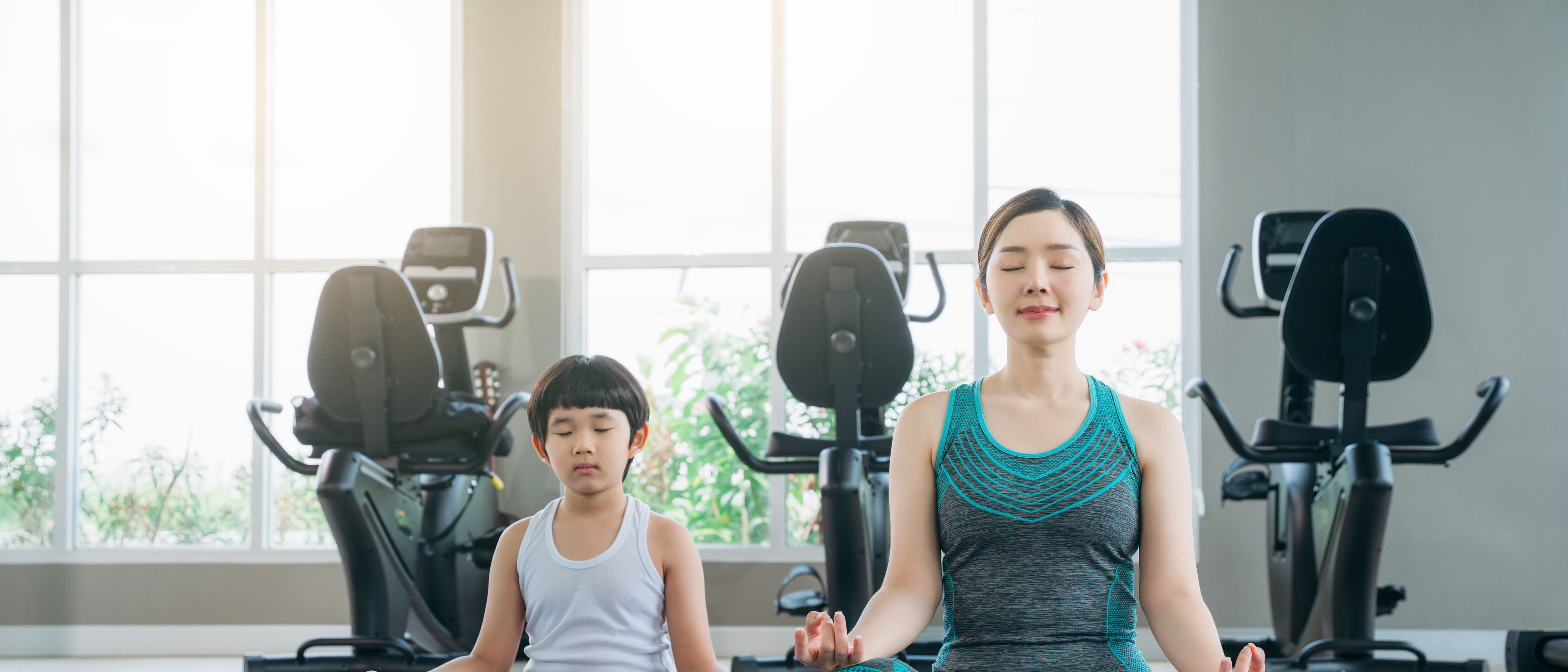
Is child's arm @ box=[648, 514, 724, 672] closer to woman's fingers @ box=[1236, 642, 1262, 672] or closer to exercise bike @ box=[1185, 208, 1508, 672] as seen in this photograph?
woman's fingers @ box=[1236, 642, 1262, 672]

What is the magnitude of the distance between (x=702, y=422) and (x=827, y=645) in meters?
3.00

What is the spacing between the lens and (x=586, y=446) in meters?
1.33

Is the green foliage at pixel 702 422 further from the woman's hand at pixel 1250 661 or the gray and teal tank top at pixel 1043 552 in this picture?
the woman's hand at pixel 1250 661

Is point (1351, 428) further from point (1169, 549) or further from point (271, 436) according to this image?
point (271, 436)

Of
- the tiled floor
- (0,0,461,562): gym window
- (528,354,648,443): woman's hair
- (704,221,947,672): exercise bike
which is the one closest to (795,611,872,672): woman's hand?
(528,354,648,443): woman's hair

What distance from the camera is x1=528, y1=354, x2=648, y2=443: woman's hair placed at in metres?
1.36

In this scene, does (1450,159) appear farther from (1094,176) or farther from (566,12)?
(566,12)

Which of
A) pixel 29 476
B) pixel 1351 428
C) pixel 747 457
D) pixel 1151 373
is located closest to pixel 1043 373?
pixel 747 457

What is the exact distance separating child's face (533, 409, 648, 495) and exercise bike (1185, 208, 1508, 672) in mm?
1853

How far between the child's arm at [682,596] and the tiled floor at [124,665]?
2.39 meters

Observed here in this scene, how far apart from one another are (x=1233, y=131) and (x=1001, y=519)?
3140mm

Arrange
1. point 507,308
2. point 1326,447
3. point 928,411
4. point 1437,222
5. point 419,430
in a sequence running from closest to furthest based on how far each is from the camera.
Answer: point 928,411 < point 1326,447 < point 419,430 < point 507,308 < point 1437,222

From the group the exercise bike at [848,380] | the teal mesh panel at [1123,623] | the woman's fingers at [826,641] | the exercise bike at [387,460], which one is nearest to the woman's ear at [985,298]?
the teal mesh panel at [1123,623]

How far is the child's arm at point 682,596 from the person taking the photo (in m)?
1.33
